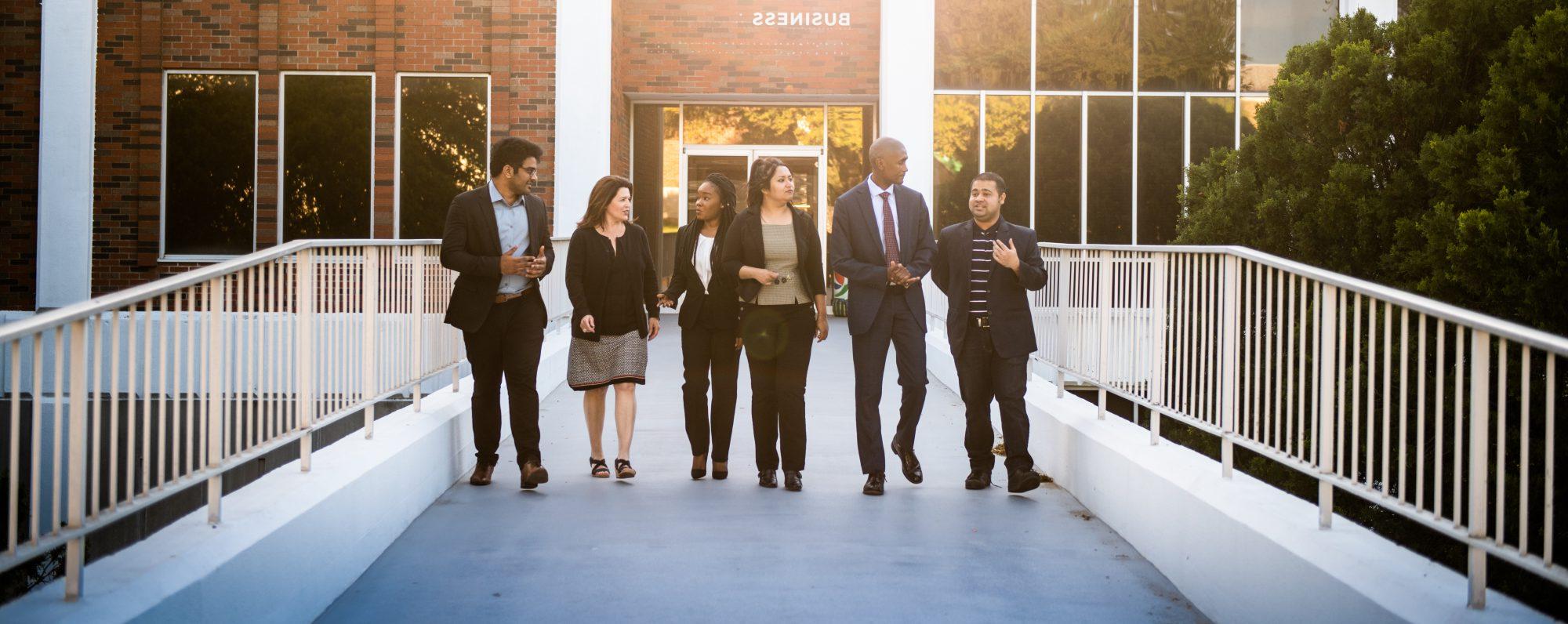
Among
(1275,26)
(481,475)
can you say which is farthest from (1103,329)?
(1275,26)

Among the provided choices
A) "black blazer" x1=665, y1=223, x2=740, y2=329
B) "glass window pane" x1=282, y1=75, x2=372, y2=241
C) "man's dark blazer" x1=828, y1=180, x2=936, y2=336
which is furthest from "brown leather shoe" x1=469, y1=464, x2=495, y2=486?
"glass window pane" x1=282, y1=75, x2=372, y2=241

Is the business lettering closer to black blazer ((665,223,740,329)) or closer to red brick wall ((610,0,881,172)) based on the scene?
red brick wall ((610,0,881,172))

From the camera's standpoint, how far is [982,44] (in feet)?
54.5

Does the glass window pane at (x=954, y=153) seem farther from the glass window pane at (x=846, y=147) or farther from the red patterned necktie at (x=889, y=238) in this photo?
the red patterned necktie at (x=889, y=238)

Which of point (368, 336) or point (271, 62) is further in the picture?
point (271, 62)

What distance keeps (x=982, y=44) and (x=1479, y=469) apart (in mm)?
13954

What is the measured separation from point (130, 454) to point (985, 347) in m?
4.22

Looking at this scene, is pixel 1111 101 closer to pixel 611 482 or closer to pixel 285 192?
pixel 285 192

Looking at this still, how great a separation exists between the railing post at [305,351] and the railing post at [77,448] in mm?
1569

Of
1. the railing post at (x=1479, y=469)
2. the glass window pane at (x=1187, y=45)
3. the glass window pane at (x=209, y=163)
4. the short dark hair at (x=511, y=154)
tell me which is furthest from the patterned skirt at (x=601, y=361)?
the glass window pane at (x=1187, y=45)

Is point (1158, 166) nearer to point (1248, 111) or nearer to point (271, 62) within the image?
point (1248, 111)

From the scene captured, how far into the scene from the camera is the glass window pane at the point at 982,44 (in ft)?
54.2

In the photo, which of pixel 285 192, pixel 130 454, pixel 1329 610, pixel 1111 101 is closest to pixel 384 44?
pixel 285 192

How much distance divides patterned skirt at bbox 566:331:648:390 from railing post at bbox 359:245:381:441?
120cm
